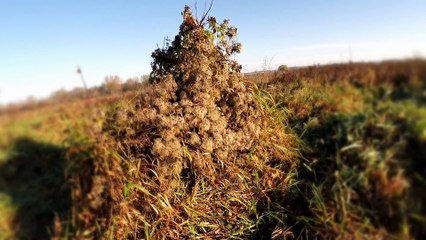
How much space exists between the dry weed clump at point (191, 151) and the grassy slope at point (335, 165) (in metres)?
0.24

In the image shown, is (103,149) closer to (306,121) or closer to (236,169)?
(236,169)

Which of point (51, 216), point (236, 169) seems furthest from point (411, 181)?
point (51, 216)

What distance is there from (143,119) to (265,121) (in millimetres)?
1371

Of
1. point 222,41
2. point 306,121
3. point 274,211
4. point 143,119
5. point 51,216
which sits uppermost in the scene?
point 222,41

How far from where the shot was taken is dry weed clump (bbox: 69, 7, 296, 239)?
304 centimetres

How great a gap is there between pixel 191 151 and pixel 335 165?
4.34 ft

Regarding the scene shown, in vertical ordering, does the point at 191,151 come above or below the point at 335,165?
above

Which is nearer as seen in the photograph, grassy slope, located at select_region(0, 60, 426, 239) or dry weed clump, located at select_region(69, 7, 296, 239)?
grassy slope, located at select_region(0, 60, 426, 239)

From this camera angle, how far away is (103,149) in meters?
2.93

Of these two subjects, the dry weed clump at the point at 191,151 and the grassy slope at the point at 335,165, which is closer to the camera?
the grassy slope at the point at 335,165

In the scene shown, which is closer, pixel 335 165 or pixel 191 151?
pixel 335 165

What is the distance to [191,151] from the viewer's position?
3.40 meters

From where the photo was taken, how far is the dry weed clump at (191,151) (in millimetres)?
3041

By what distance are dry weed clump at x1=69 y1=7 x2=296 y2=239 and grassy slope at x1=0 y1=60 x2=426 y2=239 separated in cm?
24
